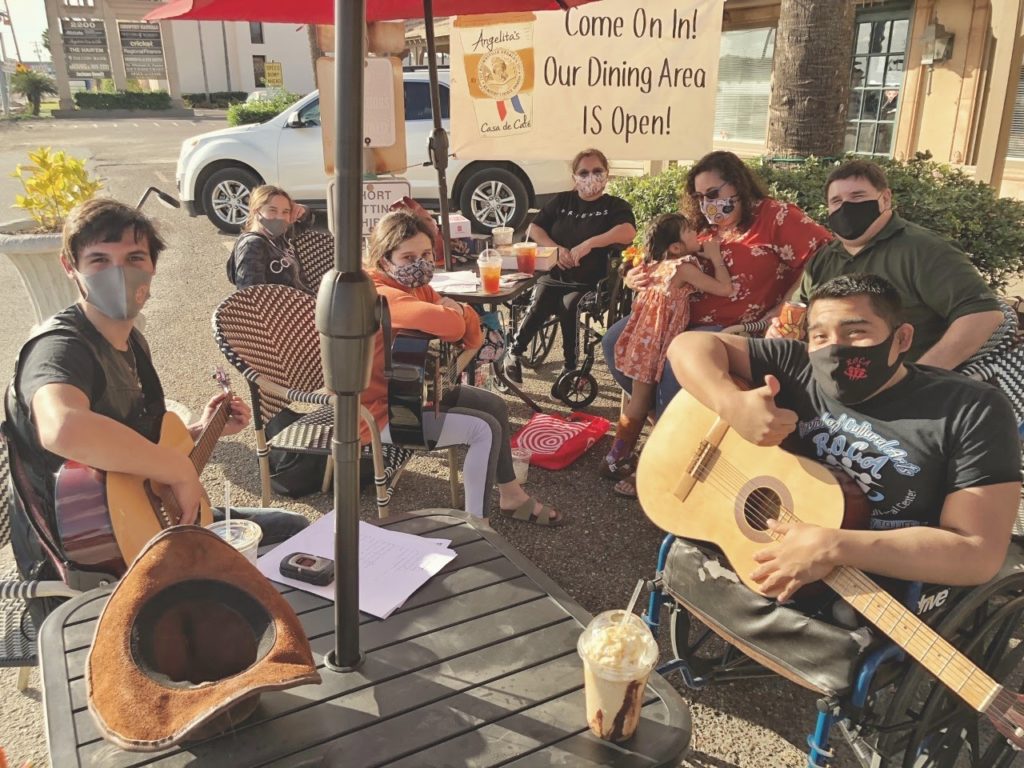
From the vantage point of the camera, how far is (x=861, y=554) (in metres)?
1.75

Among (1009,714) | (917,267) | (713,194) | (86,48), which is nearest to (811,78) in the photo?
(713,194)

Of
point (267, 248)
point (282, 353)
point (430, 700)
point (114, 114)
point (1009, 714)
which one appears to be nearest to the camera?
point (430, 700)

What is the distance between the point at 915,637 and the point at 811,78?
4752 millimetres

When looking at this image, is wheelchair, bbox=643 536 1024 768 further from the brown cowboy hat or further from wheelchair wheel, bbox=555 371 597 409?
wheelchair wheel, bbox=555 371 597 409

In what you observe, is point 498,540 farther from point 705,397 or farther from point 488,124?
point 488,124

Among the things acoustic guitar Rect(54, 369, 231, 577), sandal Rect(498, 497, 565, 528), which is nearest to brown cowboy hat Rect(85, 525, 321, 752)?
acoustic guitar Rect(54, 369, 231, 577)

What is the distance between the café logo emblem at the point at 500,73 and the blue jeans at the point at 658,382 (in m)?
2.26

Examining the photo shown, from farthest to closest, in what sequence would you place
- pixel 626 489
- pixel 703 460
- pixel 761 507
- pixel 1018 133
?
1. pixel 1018 133
2. pixel 626 489
3. pixel 703 460
4. pixel 761 507

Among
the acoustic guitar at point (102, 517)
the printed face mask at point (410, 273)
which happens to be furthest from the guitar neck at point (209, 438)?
the printed face mask at point (410, 273)

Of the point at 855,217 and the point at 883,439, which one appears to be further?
the point at 855,217

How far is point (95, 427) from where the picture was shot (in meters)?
1.83

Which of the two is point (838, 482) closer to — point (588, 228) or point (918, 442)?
point (918, 442)

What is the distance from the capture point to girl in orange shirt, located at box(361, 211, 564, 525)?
3016mm

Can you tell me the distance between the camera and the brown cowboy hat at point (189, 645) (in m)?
1.17
